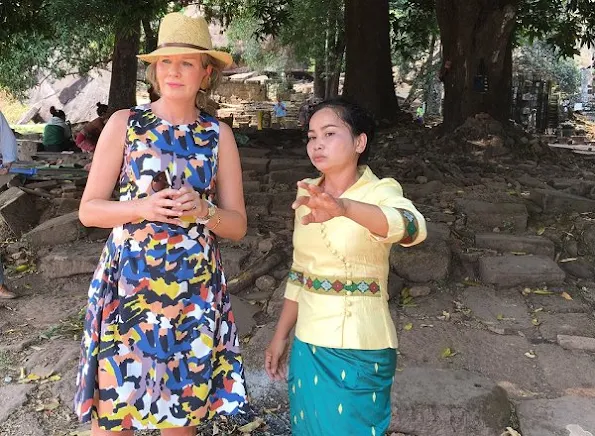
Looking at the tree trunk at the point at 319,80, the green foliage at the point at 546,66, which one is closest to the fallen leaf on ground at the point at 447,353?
the tree trunk at the point at 319,80

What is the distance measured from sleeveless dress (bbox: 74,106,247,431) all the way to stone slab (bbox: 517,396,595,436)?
5.33 feet

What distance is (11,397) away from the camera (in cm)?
313

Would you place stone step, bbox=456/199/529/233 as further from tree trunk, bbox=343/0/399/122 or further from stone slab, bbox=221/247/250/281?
tree trunk, bbox=343/0/399/122

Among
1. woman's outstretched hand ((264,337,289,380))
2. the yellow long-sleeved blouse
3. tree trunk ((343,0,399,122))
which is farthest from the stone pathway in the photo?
tree trunk ((343,0,399,122))

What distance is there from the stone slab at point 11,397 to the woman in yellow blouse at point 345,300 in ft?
5.66

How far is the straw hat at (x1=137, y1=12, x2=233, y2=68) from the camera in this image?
1.98 meters

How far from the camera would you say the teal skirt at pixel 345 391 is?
1.81m

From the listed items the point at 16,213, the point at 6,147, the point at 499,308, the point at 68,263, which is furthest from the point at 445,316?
the point at 16,213

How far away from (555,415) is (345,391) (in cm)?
160

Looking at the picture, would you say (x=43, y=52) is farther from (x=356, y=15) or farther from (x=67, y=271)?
(x=67, y=271)

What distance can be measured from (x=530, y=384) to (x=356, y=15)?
25.0 ft

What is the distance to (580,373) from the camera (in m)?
3.39

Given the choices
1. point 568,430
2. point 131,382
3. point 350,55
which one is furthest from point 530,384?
point 350,55

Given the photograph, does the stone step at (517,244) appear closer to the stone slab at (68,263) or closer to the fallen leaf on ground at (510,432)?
the fallen leaf on ground at (510,432)
